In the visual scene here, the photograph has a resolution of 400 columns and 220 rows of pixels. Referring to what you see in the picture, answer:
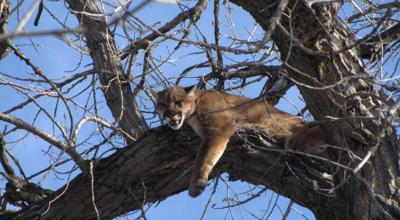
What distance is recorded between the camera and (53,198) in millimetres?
5332

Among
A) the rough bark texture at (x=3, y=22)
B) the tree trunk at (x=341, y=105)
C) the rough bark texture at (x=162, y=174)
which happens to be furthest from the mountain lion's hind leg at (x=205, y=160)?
the rough bark texture at (x=3, y=22)

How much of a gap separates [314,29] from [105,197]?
7.57 ft

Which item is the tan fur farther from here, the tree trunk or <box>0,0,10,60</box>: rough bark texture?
<box>0,0,10,60</box>: rough bark texture

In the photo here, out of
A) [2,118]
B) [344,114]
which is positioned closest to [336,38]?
[344,114]

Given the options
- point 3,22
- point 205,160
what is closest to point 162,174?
point 205,160

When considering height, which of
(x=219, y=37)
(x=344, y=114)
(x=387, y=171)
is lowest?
(x=387, y=171)

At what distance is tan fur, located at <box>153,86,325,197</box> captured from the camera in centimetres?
517

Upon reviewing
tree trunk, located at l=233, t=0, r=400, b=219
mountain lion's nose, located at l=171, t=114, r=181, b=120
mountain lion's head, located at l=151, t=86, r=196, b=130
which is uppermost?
mountain lion's head, located at l=151, t=86, r=196, b=130

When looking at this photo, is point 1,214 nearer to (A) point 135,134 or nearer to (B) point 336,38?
(A) point 135,134

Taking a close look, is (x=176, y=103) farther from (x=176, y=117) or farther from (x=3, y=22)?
(x=3, y=22)

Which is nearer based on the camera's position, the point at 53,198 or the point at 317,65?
the point at 317,65

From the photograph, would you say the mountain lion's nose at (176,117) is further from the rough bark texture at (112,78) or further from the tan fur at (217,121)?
the rough bark texture at (112,78)

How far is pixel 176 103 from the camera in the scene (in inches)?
263

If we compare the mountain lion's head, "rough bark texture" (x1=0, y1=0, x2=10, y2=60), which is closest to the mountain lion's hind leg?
the mountain lion's head
